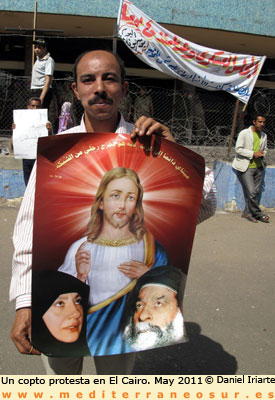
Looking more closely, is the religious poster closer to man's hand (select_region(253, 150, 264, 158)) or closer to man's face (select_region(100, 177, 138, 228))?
man's face (select_region(100, 177, 138, 228))

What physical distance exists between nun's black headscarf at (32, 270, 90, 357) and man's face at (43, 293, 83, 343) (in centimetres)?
1

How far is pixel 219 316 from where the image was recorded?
11.9 ft

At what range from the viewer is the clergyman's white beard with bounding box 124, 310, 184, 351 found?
1.55 metres

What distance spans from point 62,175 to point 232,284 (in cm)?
326

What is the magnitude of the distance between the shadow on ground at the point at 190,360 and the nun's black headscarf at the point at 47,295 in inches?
59.0

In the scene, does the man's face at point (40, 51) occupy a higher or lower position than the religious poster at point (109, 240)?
higher

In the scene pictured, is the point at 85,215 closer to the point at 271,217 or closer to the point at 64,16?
the point at 271,217

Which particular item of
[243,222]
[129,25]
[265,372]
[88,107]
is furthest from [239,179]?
[88,107]

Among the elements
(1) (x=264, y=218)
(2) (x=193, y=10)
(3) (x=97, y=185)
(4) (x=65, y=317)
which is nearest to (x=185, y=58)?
(1) (x=264, y=218)

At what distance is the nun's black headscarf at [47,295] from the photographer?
1492mm

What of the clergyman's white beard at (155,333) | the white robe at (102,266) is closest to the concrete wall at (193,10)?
the white robe at (102,266)

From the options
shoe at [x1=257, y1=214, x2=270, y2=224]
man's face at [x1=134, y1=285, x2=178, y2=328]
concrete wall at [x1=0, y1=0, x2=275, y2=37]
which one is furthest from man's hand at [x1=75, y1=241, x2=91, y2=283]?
concrete wall at [x1=0, y1=0, x2=275, y2=37]

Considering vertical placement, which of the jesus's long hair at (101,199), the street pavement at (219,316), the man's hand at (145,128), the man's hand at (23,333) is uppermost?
the man's hand at (145,128)

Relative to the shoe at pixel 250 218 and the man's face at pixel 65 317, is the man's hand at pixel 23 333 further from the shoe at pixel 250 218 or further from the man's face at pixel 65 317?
the shoe at pixel 250 218
